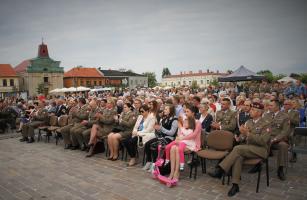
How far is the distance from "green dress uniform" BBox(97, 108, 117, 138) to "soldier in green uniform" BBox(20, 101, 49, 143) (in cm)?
352

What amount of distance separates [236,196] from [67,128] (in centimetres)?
592

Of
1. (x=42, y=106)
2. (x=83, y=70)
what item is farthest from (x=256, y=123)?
(x=83, y=70)

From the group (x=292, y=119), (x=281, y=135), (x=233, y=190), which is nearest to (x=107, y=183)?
(x=233, y=190)

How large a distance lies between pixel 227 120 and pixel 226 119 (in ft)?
0.11

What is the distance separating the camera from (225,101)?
19.5 ft

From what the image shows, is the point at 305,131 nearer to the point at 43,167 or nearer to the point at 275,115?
the point at 275,115

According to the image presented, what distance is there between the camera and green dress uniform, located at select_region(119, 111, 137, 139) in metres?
6.50

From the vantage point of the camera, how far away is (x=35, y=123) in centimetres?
924

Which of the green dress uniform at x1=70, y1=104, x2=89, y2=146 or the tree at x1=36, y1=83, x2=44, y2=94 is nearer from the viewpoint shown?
the green dress uniform at x1=70, y1=104, x2=89, y2=146

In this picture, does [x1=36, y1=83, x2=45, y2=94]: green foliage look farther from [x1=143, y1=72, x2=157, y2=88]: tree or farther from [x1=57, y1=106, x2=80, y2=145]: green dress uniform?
[x1=57, y1=106, x2=80, y2=145]: green dress uniform

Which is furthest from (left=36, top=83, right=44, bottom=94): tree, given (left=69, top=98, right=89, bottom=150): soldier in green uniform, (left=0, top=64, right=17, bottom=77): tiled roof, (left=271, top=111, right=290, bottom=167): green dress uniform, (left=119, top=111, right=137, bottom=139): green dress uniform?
(left=271, top=111, right=290, bottom=167): green dress uniform

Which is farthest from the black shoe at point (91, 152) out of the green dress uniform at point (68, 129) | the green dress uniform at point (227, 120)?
the green dress uniform at point (227, 120)

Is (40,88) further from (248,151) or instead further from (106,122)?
(248,151)

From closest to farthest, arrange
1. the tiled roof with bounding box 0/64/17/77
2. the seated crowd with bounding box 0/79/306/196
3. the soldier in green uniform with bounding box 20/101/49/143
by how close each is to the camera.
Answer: the seated crowd with bounding box 0/79/306/196
the soldier in green uniform with bounding box 20/101/49/143
the tiled roof with bounding box 0/64/17/77
